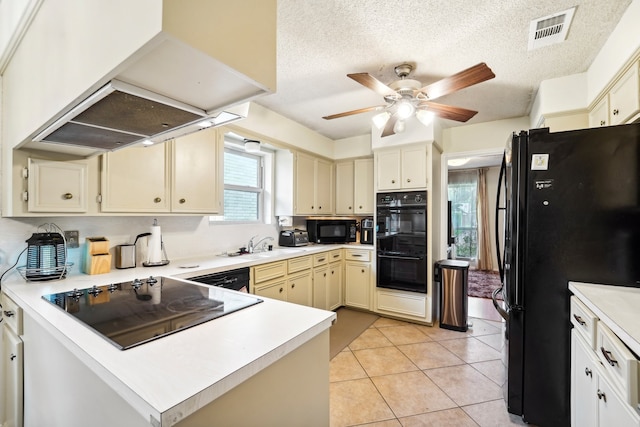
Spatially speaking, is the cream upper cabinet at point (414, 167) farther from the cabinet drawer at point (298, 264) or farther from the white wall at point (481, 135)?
the cabinet drawer at point (298, 264)

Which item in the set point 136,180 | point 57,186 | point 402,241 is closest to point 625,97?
point 402,241

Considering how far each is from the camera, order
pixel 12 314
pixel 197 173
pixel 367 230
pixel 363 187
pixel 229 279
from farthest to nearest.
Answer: pixel 363 187, pixel 367 230, pixel 197 173, pixel 229 279, pixel 12 314

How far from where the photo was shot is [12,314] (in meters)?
1.59

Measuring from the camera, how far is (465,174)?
6.82 meters

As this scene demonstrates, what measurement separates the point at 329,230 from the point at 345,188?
0.73 m

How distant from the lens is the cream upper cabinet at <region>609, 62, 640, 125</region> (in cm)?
164

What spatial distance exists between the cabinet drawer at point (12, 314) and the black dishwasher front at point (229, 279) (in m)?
0.87

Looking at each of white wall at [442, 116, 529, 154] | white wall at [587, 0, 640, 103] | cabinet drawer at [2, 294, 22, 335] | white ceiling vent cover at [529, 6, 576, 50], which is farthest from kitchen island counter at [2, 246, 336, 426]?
white wall at [442, 116, 529, 154]

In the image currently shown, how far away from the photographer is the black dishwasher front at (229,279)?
213 centimetres

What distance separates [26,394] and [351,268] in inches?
125

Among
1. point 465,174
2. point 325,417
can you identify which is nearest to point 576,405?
point 325,417

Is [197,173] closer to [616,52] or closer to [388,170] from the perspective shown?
[388,170]

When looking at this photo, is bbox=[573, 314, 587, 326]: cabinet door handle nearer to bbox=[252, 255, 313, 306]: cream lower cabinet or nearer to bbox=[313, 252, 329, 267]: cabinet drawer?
bbox=[252, 255, 313, 306]: cream lower cabinet

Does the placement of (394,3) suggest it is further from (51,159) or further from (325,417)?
(51,159)
